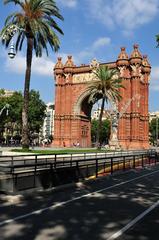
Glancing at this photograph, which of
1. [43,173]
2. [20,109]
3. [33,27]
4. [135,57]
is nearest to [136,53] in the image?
[135,57]

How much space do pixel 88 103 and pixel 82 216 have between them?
75418mm

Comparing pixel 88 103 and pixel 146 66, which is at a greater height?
pixel 146 66

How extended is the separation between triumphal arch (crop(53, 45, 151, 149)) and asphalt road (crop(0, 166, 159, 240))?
62.7m

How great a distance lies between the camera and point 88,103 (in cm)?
8494

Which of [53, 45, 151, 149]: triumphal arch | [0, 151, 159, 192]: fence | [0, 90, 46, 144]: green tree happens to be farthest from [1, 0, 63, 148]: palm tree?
[0, 90, 46, 144]: green tree

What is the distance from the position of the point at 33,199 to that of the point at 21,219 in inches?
139

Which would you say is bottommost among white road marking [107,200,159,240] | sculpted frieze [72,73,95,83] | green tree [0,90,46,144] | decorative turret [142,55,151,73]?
white road marking [107,200,159,240]

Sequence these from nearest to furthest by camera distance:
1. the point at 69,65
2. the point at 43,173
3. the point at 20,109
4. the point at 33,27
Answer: the point at 43,173 → the point at 33,27 → the point at 69,65 → the point at 20,109

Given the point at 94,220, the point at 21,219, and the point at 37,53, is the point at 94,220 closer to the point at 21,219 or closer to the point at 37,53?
the point at 21,219

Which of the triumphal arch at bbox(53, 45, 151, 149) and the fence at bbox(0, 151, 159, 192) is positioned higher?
the triumphal arch at bbox(53, 45, 151, 149)

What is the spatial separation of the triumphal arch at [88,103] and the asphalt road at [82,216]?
206ft

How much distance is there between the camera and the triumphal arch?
77562mm

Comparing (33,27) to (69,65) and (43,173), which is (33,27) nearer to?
(43,173)

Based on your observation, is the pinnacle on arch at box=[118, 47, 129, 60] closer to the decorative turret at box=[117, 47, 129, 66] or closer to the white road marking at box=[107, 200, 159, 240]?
the decorative turret at box=[117, 47, 129, 66]
